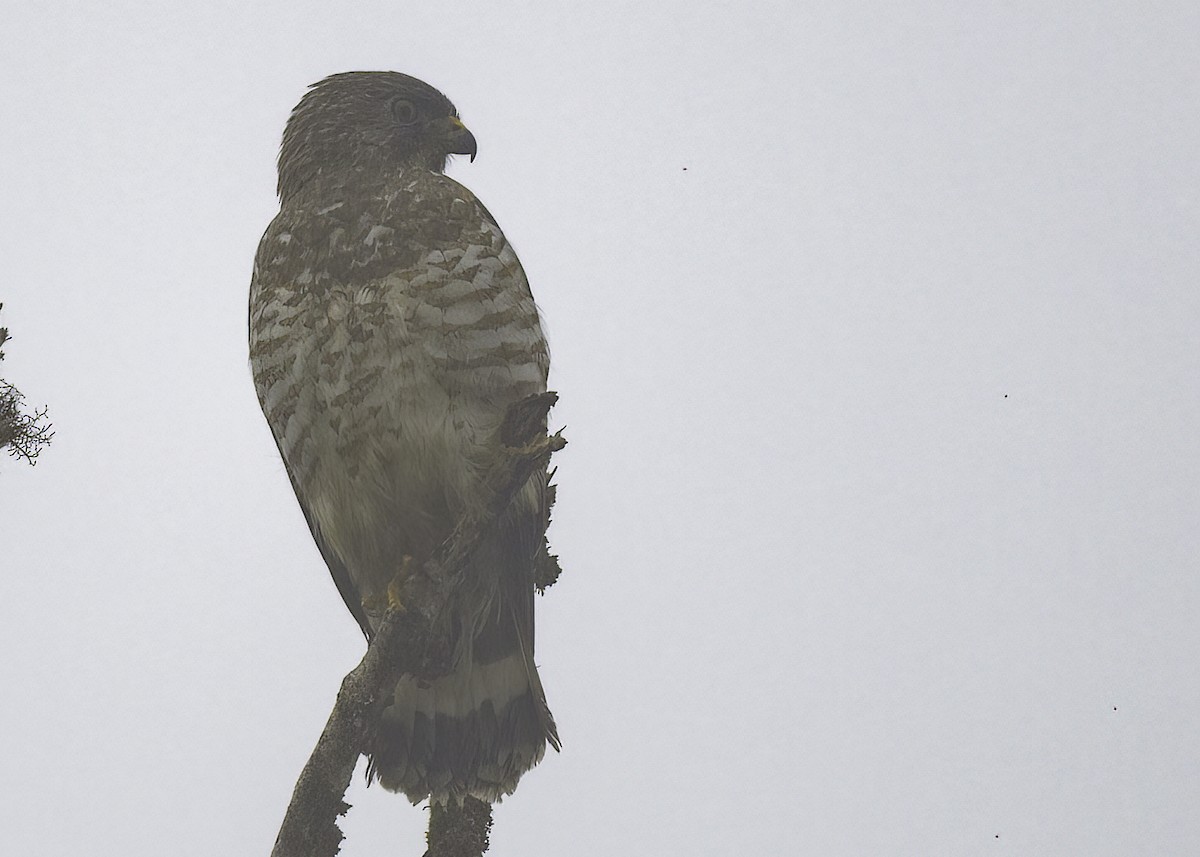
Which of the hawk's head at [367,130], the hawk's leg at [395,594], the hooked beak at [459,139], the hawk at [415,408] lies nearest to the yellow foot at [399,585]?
the hawk's leg at [395,594]

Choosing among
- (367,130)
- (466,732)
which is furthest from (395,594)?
(367,130)

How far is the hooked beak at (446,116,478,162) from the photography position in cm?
518

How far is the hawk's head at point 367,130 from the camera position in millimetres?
4926

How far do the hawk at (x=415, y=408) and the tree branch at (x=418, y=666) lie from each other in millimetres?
151

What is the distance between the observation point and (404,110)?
16.9 feet

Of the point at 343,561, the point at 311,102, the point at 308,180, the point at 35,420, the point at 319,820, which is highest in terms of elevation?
the point at 311,102

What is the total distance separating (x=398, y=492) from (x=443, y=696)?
0.72 meters

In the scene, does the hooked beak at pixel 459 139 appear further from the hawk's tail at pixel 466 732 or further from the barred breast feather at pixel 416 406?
the hawk's tail at pixel 466 732

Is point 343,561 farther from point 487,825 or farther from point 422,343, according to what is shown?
point 487,825

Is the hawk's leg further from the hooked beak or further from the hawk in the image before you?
the hooked beak

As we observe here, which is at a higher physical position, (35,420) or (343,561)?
(343,561)

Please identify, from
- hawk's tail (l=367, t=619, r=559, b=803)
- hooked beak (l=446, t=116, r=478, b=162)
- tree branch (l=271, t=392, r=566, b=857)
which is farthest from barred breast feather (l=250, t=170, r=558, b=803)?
hooked beak (l=446, t=116, r=478, b=162)

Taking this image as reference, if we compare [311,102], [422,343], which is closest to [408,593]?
[422,343]

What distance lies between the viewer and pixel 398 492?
172 inches
